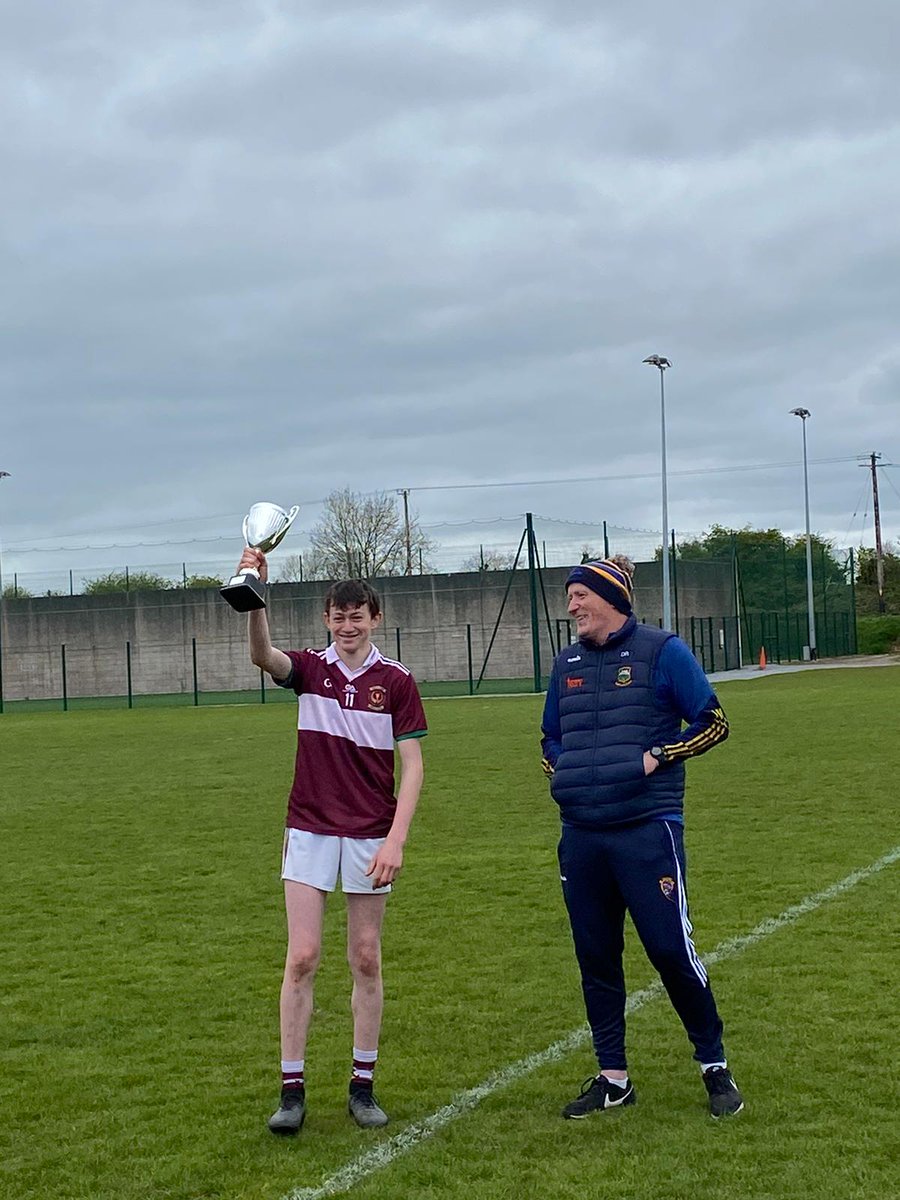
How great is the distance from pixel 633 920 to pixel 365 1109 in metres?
1.16

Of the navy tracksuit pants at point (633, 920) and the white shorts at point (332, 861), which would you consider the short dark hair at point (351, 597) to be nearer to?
the white shorts at point (332, 861)

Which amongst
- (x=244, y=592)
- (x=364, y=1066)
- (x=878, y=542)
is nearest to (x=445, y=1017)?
(x=364, y=1066)

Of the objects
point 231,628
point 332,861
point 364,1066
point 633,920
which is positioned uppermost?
point 231,628

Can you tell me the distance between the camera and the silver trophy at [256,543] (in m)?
5.09

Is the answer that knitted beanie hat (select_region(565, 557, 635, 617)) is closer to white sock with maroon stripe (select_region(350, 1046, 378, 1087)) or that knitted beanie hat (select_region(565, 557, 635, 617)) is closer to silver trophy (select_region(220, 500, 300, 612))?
silver trophy (select_region(220, 500, 300, 612))

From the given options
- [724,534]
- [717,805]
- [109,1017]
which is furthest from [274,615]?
[724,534]

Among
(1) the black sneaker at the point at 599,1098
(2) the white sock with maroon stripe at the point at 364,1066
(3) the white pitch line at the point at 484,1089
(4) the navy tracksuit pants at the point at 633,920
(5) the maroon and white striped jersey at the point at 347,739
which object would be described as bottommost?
(3) the white pitch line at the point at 484,1089

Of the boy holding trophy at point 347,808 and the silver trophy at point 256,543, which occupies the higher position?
the silver trophy at point 256,543

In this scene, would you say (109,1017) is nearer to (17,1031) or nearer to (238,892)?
(17,1031)

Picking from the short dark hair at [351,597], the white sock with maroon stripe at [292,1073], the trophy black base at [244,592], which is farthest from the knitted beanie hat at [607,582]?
the white sock with maroon stripe at [292,1073]

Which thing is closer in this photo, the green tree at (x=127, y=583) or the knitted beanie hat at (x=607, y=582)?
the knitted beanie hat at (x=607, y=582)

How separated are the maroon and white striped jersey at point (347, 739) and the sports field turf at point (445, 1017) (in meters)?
1.11

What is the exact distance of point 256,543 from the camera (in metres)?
5.39

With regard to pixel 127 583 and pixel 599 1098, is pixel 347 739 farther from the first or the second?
pixel 127 583
